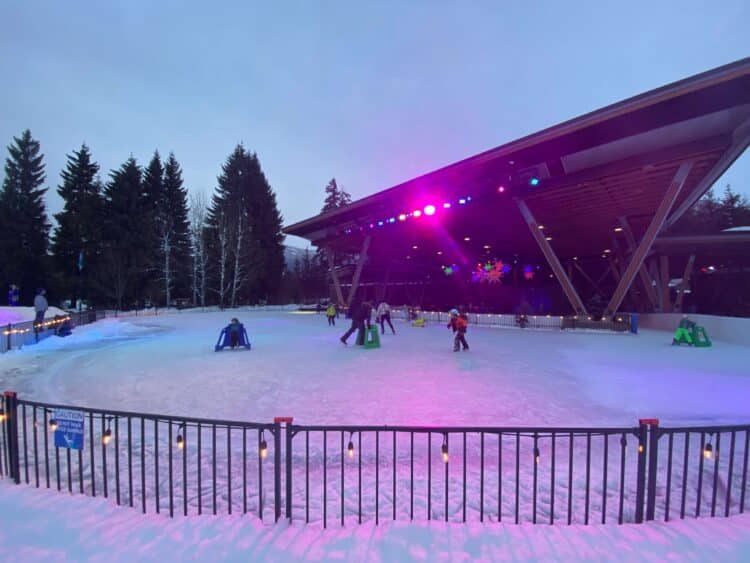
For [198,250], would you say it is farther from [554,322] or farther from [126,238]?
[554,322]

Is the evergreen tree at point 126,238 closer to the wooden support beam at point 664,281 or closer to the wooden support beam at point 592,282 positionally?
the wooden support beam at point 664,281

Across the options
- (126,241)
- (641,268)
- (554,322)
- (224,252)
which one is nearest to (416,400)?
(554,322)

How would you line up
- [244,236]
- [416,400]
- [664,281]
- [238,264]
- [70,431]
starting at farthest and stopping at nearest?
[244,236] → [238,264] → [664,281] → [416,400] → [70,431]

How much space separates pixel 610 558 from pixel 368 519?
1878 millimetres

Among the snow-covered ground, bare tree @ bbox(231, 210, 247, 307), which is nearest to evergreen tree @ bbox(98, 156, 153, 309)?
bare tree @ bbox(231, 210, 247, 307)

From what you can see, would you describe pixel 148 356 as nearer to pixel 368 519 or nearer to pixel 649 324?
pixel 368 519

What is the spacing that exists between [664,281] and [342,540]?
32.1m

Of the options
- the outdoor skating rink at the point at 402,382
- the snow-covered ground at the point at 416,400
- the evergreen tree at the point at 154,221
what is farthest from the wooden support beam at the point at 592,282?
the evergreen tree at the point at 154,221

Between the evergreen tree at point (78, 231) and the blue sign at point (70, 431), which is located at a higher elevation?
the evergreen tree at point (78, 231)

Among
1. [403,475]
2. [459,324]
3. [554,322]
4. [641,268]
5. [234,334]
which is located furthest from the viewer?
[641,268]

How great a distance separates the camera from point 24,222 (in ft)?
123

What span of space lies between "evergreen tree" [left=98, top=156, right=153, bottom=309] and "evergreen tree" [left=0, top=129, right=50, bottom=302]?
559 centimetres

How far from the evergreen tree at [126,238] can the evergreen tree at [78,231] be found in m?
1.31

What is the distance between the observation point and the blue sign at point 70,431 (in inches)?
142
